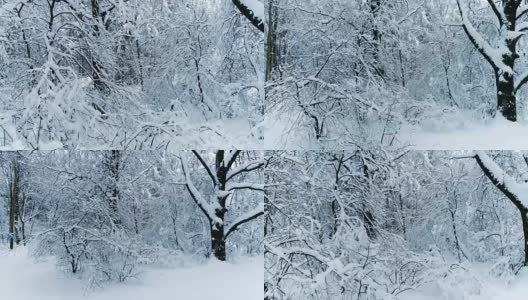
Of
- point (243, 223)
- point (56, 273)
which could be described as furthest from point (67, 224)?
point (243, 223)

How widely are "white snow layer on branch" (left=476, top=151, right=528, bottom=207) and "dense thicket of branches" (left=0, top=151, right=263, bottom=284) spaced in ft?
2.66

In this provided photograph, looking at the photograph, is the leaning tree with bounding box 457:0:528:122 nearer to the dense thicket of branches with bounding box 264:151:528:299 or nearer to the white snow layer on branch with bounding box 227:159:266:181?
the dense thicket of branches with bounding box 264:151:528:299

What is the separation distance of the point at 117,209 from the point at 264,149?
1.80ft

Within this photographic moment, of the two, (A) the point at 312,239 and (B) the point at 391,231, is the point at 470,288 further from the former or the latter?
(A) the point at 312,239

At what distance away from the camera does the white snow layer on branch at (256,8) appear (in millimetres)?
2080

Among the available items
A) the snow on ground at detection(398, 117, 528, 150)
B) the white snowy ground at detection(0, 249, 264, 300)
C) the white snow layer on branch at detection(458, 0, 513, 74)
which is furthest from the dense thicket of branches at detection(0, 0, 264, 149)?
the white snow layer on branch at detection(458, 0, 513, 74)

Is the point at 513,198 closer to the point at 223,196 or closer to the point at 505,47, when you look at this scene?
Answer: the point at 505,47

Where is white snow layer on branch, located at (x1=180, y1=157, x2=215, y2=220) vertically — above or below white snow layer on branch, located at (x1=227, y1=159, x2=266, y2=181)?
below

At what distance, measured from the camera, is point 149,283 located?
2.06m

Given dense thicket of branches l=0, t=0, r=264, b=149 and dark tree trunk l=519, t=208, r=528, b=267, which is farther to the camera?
dark tree trunk l=519, t=208, r=528, b=267

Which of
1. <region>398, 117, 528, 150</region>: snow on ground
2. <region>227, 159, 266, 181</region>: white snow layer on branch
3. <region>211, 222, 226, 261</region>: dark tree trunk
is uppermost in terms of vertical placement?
<region>398, 117, 528, 150</region>: snow on ground

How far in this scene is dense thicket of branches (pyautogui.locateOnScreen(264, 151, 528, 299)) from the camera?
6.89 feet

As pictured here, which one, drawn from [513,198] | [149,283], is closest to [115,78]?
[149,283]

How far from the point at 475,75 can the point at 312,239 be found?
79cm
